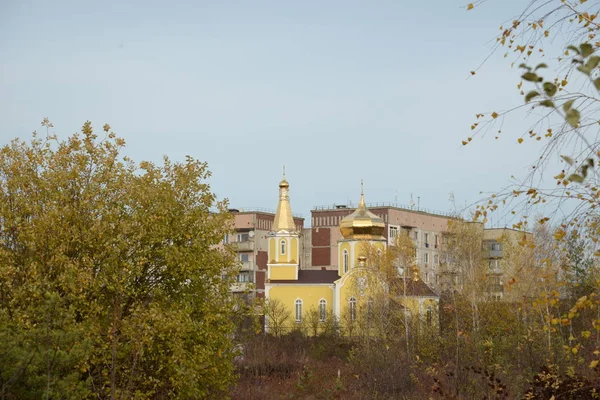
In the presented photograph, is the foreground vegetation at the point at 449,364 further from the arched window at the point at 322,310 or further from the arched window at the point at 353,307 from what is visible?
the arched window at the point at 322,310

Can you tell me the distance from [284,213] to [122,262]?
43.0 meters

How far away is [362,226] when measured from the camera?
59.1m

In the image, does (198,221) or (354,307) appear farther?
(354,307)

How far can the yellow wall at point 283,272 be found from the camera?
60594mm

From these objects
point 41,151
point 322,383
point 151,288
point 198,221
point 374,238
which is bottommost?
point 322,383

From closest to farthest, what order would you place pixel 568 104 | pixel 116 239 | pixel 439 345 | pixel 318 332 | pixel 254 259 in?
pixel 568 104 < pixel 116 239 < pixel 439 345 < pixel 318 332 < pixel 254 259

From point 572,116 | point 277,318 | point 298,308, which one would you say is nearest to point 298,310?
point 298,308

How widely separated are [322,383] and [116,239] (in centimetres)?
1534

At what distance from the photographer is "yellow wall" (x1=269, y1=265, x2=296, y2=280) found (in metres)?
60.6

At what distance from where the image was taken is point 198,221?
21.7m

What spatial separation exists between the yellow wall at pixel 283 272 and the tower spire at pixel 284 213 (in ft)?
8.77

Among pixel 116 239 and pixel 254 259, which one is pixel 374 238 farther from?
pixel 116 239

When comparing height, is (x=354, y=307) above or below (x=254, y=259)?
below

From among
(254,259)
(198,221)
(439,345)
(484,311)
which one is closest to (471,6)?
(198,221)
